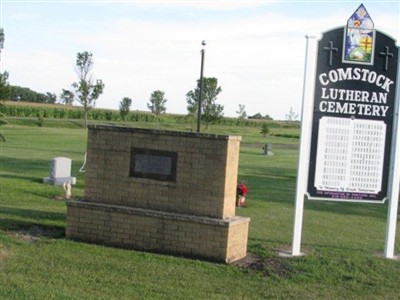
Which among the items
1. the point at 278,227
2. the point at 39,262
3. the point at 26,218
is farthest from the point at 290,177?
the point at 39,262

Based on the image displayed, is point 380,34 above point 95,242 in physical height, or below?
above

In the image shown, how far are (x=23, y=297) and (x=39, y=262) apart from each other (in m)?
Result: 1.61

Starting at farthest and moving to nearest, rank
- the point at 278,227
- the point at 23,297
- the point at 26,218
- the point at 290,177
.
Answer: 1. the point at 290,177
2. the point at 278,227
3. the point at 26,218
4. the point at 23,297

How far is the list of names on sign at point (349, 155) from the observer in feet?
31.2

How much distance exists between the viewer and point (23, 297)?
20.6ft

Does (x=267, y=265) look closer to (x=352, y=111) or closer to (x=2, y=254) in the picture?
(x=352, y=111)

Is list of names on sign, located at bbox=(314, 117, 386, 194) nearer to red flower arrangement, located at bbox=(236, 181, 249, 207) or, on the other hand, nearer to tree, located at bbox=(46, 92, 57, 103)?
red flower arrangement, located at bbox=(236, 181, 249, 207)

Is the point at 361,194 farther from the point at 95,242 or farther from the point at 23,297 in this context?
the point at 23,297

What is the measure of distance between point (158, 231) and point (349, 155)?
120 inches

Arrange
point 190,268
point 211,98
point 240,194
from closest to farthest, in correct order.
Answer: point 190,268
point 240,194
point 211,98

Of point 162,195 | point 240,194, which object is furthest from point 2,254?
point 240,194

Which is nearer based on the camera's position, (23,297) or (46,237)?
(23,297)

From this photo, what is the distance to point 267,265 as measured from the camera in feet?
28.0

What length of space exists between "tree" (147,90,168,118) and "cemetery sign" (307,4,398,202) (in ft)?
257
